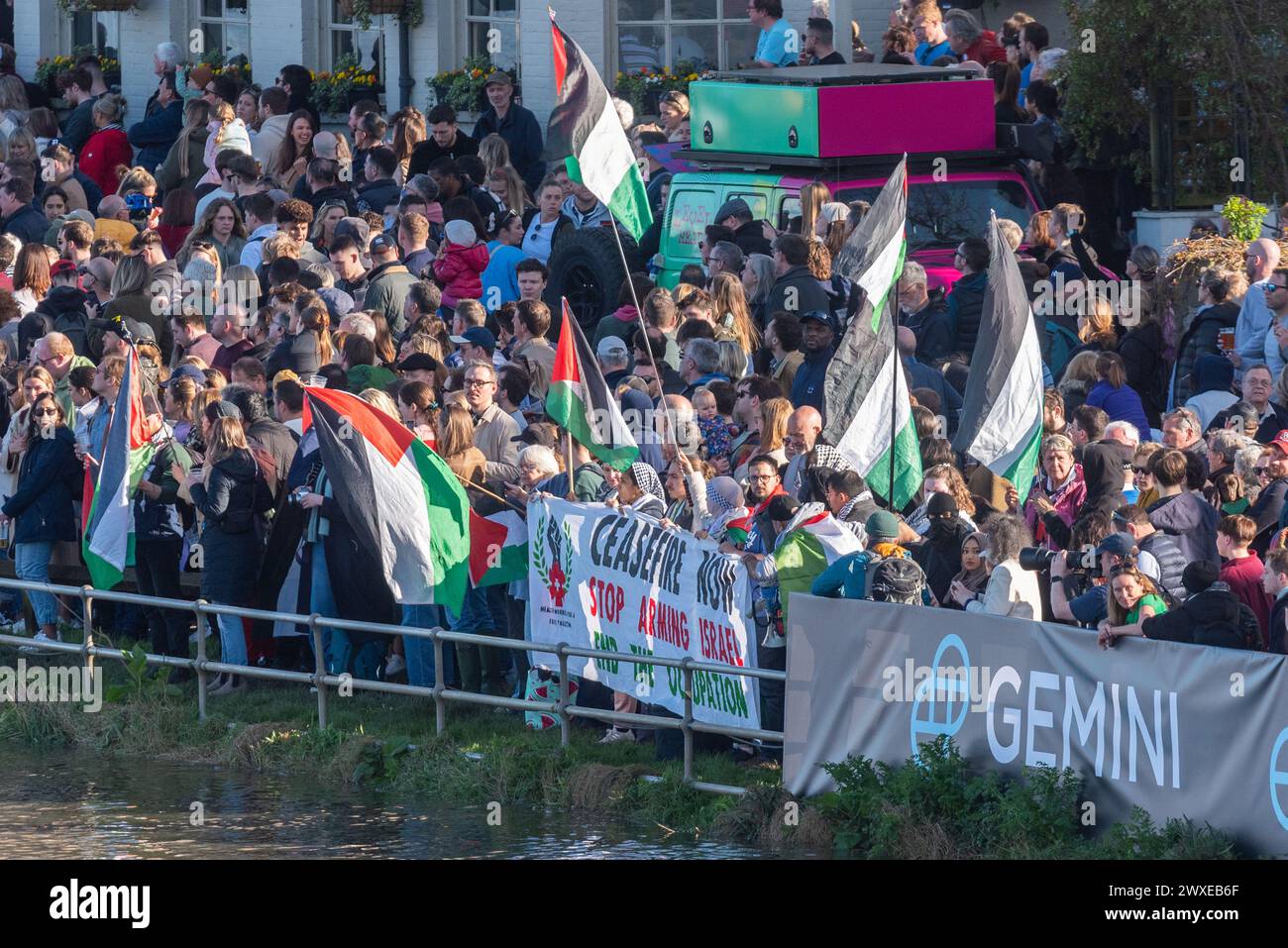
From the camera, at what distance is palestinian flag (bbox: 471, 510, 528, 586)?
13.5 m

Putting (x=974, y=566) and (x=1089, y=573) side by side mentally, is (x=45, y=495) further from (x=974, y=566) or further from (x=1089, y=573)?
(x=1089, y=573)

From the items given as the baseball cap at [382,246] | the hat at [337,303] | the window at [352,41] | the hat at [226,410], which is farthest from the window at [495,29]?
the hat at [226,410]

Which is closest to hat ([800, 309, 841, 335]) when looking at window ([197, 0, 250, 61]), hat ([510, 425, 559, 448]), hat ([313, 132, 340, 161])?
hat ([510, 425, 559, 448])

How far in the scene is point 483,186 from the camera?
19969 mm

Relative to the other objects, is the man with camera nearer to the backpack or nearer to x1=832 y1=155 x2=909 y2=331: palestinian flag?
the backpack

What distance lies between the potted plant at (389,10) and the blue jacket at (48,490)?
36.7 ft

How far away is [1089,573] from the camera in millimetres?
11016

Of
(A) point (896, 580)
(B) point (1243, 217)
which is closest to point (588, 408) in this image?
(A) point (896, 580)

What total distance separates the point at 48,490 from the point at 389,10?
37.7ft

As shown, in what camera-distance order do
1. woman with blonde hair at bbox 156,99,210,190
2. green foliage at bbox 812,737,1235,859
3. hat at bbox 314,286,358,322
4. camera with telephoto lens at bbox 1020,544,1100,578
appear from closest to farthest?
green foliage at bbox 812,737,1235,859, camera with telephoto lens at bbox 1020,544,1100,578, hat at bbox 314,286,358,322, woman with blonde hair at bbox 156,99,210,190

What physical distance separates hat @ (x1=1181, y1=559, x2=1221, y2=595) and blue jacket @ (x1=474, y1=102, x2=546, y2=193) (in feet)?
42.1

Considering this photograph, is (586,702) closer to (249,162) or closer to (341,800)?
(341,800)

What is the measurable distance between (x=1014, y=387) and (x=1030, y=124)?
5.75 meters

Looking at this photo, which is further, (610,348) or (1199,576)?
(610,348)
